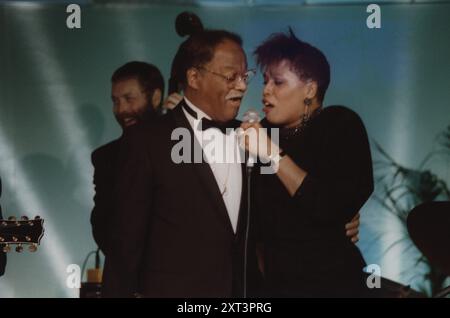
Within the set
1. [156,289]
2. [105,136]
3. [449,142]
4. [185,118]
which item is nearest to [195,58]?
[185,118]

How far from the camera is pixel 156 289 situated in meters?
3.74

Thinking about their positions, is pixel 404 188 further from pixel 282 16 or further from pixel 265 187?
pixel 282 16

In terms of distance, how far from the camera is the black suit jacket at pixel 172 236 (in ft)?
12.2

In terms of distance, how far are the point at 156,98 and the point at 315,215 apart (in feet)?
3.76

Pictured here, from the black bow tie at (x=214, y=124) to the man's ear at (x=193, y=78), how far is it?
122 mm

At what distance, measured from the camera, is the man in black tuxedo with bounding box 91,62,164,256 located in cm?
396

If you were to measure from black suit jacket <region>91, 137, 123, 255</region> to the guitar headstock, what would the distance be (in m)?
0.35

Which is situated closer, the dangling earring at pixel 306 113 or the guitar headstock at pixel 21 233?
the guitar headstock at pixel 21 233

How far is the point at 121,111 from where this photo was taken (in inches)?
158

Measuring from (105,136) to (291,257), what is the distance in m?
1.29

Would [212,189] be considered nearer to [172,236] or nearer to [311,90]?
[172,236]

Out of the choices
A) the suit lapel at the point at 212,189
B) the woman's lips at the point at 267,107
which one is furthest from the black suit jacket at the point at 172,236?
the woman's lips at the point at 267,107

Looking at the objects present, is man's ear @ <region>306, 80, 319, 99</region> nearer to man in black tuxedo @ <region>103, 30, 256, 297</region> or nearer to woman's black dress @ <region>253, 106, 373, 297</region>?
woman's black dress @ <region>253, 106, 373, 297</region>

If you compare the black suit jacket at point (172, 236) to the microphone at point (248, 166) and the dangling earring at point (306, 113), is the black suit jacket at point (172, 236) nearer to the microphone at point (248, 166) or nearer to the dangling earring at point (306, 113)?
the microphone at point (248, 166)
